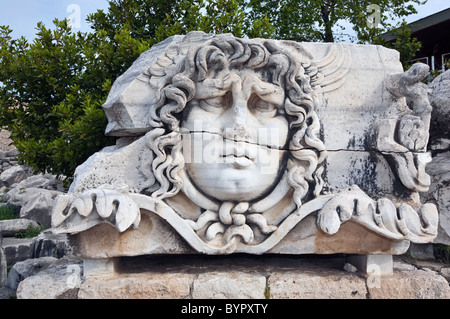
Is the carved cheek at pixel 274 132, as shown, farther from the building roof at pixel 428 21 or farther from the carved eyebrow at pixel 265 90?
the building roof at pixel 428 21

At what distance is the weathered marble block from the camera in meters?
2.48

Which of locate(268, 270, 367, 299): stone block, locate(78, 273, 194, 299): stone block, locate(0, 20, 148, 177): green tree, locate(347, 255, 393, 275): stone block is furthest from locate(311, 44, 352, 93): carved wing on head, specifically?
locate(0, 20, 148, 177): green tree

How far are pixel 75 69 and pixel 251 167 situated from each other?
103 inches

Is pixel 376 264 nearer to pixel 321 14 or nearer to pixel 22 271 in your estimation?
pixel 22 271

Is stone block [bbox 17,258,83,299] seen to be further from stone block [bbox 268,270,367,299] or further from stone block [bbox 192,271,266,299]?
stone block [bbox 268,270,367,299]

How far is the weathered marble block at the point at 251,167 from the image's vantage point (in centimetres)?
248

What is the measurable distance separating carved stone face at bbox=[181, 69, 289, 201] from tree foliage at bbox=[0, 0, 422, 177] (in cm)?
147

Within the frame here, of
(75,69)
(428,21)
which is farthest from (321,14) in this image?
(75,69)

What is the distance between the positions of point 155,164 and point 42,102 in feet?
7.23

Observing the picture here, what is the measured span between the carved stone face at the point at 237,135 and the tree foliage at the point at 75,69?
1469 millimetres

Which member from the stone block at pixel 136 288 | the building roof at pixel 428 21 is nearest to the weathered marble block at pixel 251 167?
the stone block at pixel 136 288

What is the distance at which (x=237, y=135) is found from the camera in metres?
2.48

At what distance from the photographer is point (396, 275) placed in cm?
262

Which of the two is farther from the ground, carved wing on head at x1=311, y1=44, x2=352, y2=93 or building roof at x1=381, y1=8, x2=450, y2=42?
building roof at x1=381, y1=8, x2=450, y2=42
